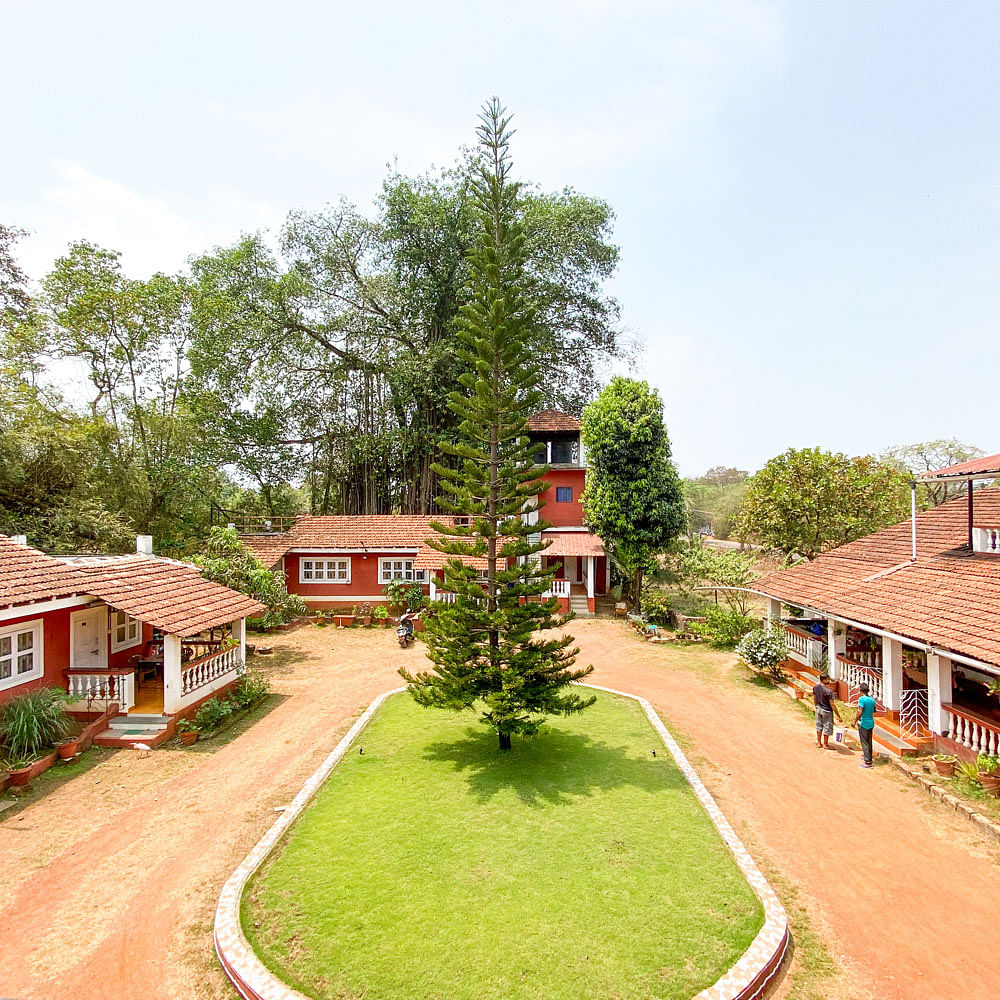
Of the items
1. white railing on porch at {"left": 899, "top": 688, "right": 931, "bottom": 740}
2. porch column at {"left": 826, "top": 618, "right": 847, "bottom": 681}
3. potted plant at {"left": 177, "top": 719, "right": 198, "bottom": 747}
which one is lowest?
potted plant at {"left": 177, "top": 719, "right": 198, "bottom": 747}

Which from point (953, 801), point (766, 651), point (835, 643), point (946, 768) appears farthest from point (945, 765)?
point (766, 651)

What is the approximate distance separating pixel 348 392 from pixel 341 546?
34.6 ft

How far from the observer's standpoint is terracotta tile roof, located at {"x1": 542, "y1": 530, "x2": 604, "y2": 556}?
23516mm

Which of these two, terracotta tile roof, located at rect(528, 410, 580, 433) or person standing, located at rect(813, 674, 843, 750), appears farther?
terracotta tile roof, located at rect(528, 410, 580, 433)

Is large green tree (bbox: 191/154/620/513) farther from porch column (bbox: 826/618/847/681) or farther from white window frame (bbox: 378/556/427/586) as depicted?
porch column (bbox: 826/618/847/681)

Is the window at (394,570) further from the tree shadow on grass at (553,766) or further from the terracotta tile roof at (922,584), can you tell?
the tree shadow on grass at (553,766)

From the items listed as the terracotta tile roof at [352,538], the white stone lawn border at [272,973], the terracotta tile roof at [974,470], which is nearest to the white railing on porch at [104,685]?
the white stone lawn border at [272,973]

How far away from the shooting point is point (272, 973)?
503cm

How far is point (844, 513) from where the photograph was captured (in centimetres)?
1898

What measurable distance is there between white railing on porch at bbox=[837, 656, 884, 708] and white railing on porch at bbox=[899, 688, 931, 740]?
440 mm

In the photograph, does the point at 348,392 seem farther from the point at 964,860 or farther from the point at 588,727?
the point at 964,860

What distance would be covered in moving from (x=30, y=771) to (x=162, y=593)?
390cm

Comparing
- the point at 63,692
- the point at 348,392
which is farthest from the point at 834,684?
the point at 348,392

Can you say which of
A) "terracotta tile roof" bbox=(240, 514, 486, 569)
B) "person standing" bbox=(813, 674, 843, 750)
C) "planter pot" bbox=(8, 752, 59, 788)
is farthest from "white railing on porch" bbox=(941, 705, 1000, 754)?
"terracotta tile roof" bbox=(240, 514, 486, 569)
